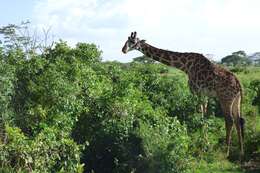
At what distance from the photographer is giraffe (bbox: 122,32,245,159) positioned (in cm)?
1211

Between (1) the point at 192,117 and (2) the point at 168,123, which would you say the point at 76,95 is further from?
(1) the point at 192,117

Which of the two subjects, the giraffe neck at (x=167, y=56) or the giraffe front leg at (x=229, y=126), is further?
the giraffe neck at (x=167, y=56)

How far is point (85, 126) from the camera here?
33.1 feet

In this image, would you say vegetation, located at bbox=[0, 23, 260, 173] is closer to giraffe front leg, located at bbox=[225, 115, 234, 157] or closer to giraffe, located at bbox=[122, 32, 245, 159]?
giraffe front leg, located at bbox=[225, 115, 234, 157]

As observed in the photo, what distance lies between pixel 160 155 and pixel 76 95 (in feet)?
6.03

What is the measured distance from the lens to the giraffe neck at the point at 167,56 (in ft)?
44.6

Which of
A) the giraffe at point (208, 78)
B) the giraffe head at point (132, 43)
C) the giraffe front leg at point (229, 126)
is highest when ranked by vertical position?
the giraffe head at point (132, 43)

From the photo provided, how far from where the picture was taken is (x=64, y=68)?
10062 mm

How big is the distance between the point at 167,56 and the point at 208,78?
1585 mm

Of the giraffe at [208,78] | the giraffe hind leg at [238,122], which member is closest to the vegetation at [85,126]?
the giraffe hind leg at [238,122]

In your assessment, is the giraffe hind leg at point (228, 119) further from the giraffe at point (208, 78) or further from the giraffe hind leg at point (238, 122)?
the giraffe hind leg at point (238, 122)

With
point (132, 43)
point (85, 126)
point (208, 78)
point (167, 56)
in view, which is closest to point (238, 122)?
point (208, 78)

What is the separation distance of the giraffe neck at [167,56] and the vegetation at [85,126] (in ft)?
5.73

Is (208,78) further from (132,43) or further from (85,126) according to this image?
(85,126)
